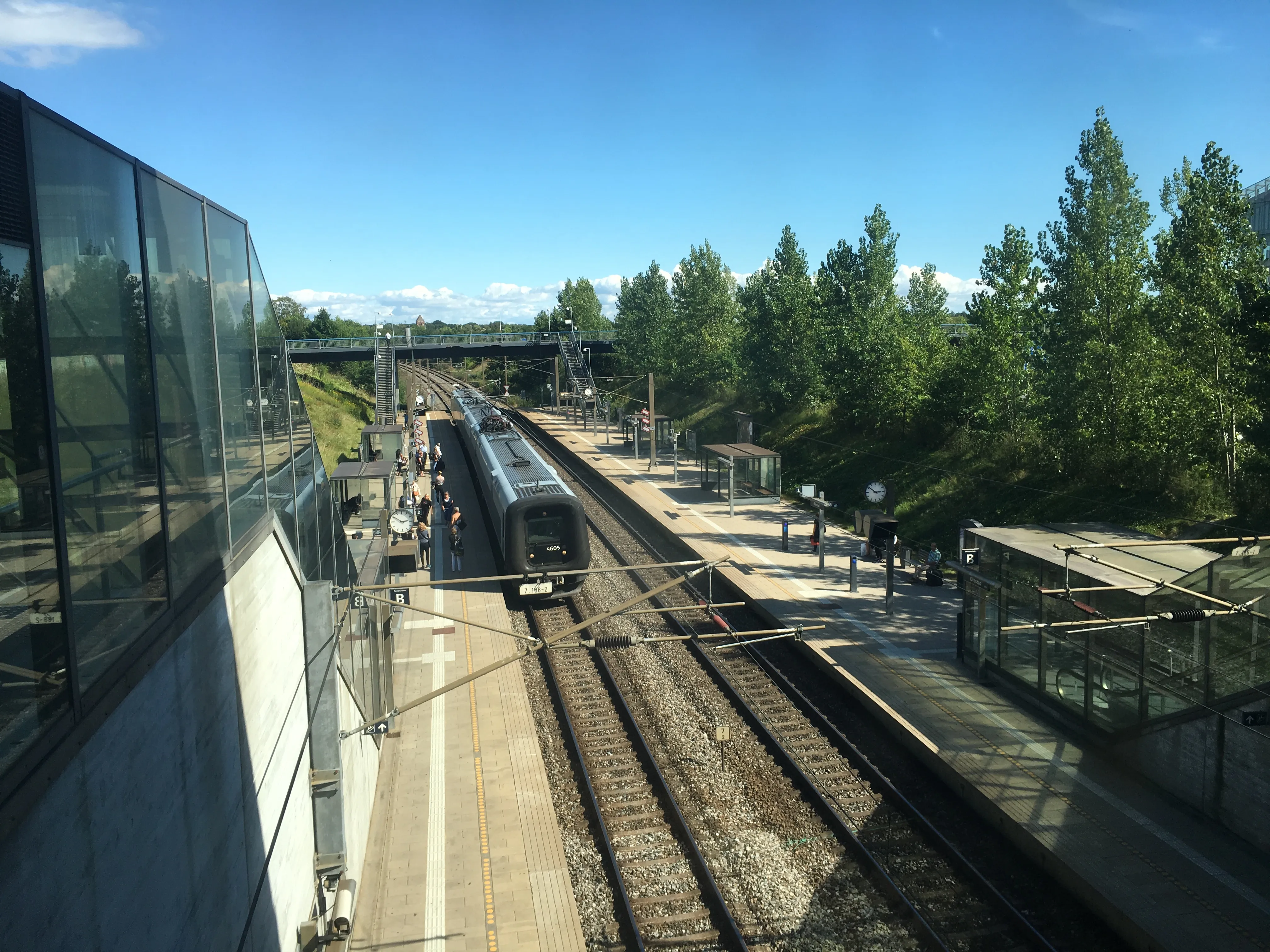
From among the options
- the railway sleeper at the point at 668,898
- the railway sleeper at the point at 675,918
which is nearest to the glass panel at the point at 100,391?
the railway sleeper at the point at 675,918

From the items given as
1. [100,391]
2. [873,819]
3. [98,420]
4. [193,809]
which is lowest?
[873,819]

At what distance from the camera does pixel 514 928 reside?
860cm

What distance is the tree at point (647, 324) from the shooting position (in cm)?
5759

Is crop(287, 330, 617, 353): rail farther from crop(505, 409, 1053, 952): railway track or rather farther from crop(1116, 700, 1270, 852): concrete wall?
crop(1116, 700, 1270, 852): concrete wall

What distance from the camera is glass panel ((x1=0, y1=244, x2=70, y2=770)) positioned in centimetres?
336

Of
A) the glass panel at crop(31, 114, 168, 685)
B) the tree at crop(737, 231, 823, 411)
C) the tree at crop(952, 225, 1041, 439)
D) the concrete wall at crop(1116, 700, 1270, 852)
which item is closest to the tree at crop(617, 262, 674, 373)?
the tree at crop(737, 231, 823, 411)

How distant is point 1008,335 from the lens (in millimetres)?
27359

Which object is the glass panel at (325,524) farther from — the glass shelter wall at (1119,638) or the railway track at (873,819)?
the glass shelter wall at (1119,638)

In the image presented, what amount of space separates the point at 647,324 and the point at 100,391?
5597 cm

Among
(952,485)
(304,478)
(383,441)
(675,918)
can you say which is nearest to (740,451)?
(952,485)

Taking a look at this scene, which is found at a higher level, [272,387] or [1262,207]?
[1262,207]

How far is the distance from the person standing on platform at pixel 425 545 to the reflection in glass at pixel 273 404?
512 inches

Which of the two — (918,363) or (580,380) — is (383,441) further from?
(580,380)

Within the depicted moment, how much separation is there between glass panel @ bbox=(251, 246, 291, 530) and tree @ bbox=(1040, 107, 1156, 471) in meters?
19.8
